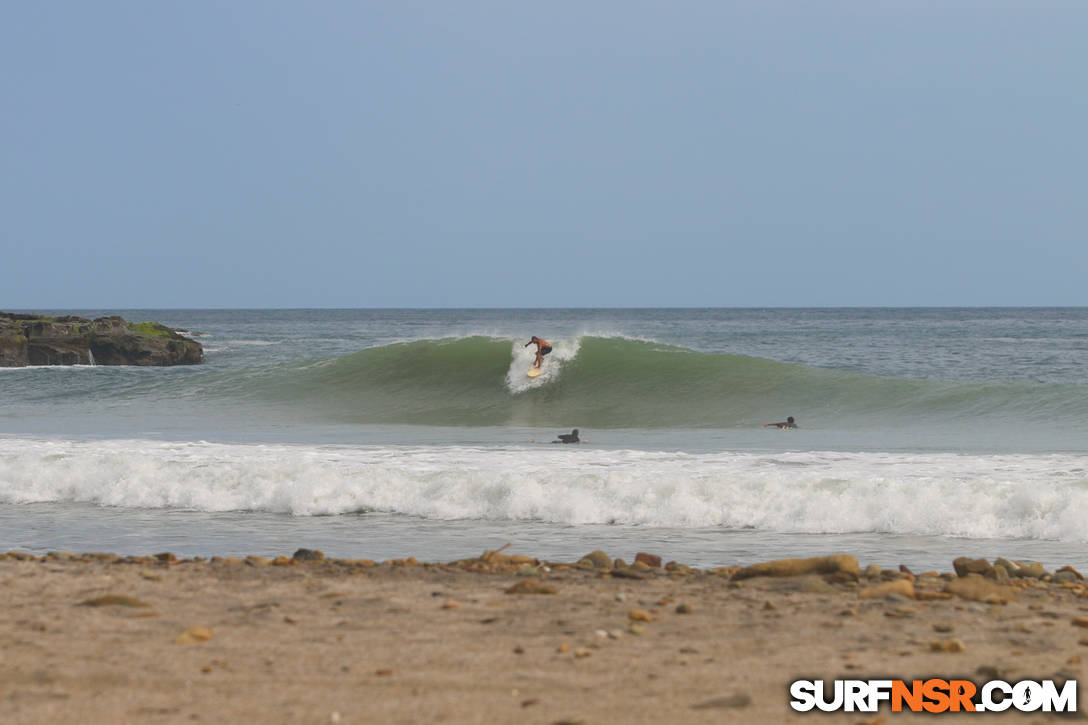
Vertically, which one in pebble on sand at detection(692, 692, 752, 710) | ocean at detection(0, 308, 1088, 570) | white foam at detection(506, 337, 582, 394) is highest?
white foam at detection(506, 337, 582, 394)

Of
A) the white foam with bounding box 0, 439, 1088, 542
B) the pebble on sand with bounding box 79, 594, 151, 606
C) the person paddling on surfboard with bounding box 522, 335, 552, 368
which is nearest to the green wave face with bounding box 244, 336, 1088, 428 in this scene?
the person paddling on surfboard with bounding box 522, 335, 552, 368

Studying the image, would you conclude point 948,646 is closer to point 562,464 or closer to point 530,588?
point 530,588

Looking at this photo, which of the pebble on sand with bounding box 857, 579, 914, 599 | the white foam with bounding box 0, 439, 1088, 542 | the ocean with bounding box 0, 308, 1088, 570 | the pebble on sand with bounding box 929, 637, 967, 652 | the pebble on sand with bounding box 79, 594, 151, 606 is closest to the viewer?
the pebble on sand with bounding box 929, 637, 967, 652

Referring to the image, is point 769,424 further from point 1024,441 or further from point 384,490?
point 384,490

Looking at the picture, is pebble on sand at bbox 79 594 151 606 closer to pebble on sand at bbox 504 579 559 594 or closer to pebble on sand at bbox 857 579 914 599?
pebble on sand at bbox 504 579 559 594

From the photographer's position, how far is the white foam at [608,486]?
8391 mm

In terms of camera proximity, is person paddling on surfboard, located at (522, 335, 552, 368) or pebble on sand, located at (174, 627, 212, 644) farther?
person paddling on surfboard, located at (522, 335, 552, 368)

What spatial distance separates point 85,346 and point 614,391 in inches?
862

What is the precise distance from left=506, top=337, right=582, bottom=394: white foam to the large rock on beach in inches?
656

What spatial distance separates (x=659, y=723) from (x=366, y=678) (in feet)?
3.78

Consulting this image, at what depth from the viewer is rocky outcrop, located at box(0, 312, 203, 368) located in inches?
1356

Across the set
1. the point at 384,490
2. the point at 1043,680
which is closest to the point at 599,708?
the point at 1043,680

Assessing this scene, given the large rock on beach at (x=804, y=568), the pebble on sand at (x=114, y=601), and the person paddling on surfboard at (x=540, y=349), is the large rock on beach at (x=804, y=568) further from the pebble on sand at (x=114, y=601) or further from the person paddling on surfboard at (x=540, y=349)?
the person paddling on surfboard at (x=540, y=349)

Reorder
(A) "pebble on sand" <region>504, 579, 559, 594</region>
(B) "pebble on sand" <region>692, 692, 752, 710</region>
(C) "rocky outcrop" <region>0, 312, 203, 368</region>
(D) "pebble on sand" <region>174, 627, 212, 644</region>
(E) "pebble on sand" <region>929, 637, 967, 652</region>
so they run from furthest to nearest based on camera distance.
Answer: (C) "rocky outcrop" <region>0, 312, 203, 368</region> → (A) "pebble on sand" <region>504, 579, 559, 594</region> → (D) "pebble on sand" <region>174, 627, 212, 644</region> → (E) "pebble on sand" <region>929, 637, 967, 652</region> → (B) "pebble on sand" <region>692, 692, 752, 710</region>
